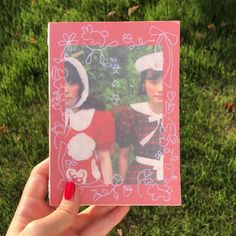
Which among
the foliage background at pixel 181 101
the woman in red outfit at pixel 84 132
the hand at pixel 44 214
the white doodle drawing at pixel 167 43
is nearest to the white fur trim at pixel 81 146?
the woman in red outfit at pixel 84 132

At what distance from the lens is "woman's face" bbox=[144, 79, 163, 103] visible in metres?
1.88

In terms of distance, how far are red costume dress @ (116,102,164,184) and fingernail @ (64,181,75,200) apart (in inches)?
8.2

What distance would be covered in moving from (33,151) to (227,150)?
105cm

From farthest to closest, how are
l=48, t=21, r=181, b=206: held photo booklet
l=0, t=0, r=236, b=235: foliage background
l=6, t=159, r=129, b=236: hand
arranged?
l=0, t=0, r=236, b=235: foliage background, l=6, t=159, r=129, b=236: hand, l=48, t=21, r=181, b=206: held photo booklet

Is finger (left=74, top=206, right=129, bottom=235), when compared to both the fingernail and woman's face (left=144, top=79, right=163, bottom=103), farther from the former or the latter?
woman's face (left=144, top=79, right=163, bottom=103)

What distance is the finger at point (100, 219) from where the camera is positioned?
6.76 ft

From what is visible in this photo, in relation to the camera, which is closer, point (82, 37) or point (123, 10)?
point (82, 37)

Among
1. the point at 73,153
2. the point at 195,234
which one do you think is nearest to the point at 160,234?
the point at 195,234

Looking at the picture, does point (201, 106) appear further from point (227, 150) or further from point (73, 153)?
point (73, 153)

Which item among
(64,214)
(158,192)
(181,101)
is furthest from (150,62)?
(181,101)

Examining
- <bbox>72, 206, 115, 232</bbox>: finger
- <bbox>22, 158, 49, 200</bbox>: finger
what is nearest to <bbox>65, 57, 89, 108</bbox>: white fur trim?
<bbox>22, 158, 49, 200</bbox>: finger

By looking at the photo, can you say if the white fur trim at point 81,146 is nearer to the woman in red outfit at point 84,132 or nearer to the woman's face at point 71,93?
the woman in red outfit at point 84,132

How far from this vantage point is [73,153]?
74.2 inches

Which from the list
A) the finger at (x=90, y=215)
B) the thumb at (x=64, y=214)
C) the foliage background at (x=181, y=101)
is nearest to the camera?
the thumb at (x=64, y=214)
